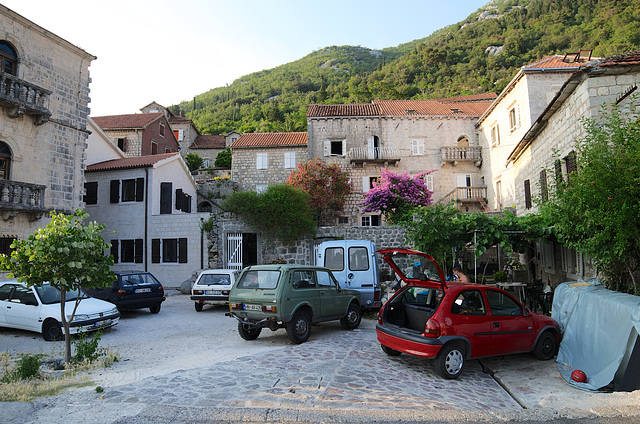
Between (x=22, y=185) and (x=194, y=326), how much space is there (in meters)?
10.2

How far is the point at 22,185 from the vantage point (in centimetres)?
1506

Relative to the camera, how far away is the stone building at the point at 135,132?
32559 millimetres

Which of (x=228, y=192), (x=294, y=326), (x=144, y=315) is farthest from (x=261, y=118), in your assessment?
(x=294, y=326)

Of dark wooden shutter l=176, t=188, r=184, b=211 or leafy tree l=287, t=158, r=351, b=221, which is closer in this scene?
dark wooden shutter l=176, t=188, r=184, b=211

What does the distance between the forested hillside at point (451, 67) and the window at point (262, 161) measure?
19.2 meters

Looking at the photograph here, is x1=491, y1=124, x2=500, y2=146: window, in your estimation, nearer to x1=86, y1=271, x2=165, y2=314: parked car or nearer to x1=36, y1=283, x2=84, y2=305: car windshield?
x1=86, y1=271, x2=165, y2=314: parked car

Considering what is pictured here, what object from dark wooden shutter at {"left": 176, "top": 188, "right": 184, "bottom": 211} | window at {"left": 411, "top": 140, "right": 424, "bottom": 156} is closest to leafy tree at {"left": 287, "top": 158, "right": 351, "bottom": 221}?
window at {"left": 411, "top": 140, "right": 424, "bottom": 156}

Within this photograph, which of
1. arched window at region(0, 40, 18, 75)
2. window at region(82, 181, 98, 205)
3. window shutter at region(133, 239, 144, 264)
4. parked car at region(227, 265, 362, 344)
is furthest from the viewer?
window at region(82, 181, 98, 205)

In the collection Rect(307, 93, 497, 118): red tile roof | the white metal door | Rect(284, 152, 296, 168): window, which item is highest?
Rect(307, 93, 497, 118): red tile roof

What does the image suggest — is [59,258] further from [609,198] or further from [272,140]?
[272,140]

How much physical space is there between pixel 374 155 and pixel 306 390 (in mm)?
25148

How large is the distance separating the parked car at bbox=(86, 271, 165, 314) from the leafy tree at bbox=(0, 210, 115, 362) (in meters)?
4.75

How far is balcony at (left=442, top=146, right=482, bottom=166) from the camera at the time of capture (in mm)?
28250

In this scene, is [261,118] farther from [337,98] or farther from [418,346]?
[418,346]
